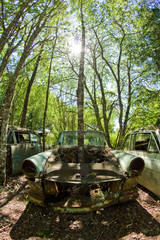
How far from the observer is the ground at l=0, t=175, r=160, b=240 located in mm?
2172

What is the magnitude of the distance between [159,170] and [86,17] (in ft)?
32.1

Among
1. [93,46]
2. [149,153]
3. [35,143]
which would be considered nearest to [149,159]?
[149,153]

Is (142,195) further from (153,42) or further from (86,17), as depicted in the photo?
(86,17)

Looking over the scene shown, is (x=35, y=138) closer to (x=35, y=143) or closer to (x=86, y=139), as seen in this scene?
(x=35, y=143)

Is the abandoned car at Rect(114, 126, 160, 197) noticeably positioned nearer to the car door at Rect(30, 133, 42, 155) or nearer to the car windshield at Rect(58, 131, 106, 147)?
the car windshield at Rect(58, 131, 106, 147)

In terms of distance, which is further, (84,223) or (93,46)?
(93,46)

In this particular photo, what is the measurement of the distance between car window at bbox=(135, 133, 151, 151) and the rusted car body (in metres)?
3.97

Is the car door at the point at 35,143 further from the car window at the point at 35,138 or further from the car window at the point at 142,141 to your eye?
the car window at the point at 142,141

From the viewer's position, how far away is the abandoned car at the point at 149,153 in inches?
128

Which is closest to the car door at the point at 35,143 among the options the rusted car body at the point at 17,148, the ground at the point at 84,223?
the rusted car body at the point at 17,148

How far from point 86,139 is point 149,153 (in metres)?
1.98

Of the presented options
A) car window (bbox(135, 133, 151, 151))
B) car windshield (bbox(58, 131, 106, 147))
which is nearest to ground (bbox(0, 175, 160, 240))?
car window (bbox(135, 133, 151, 151))

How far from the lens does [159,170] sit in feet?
10.3

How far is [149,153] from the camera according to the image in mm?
3721
